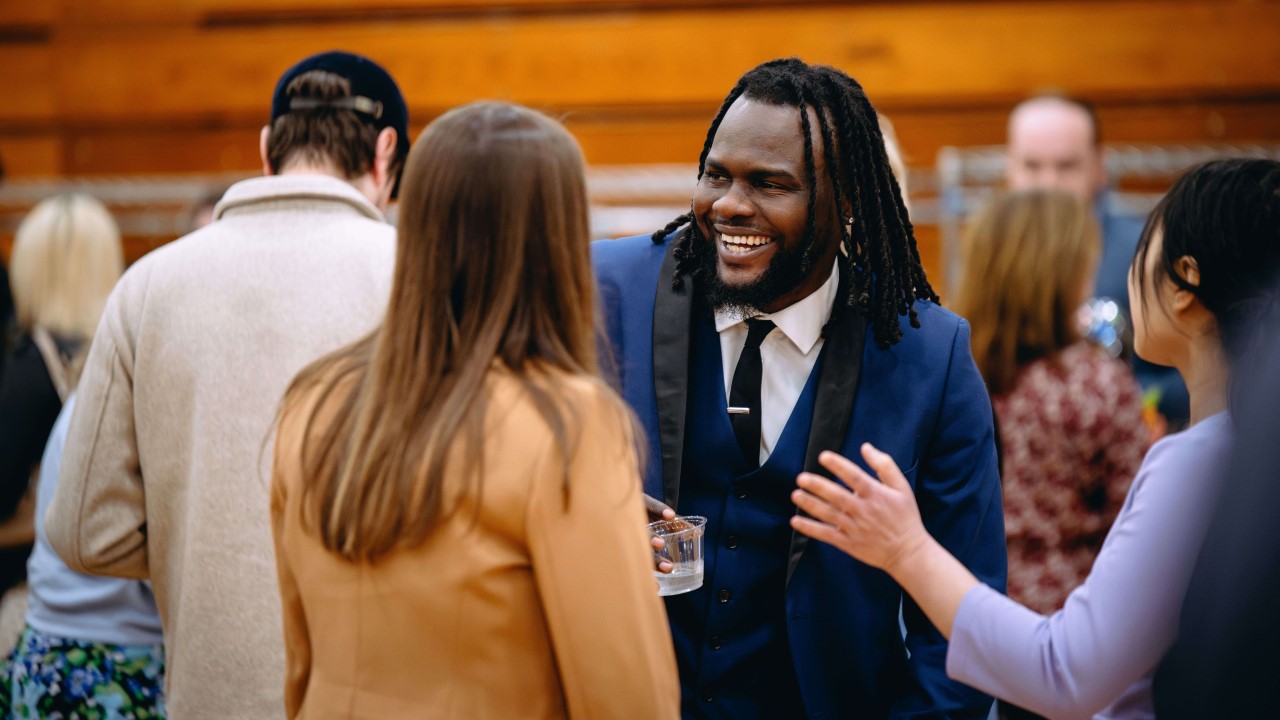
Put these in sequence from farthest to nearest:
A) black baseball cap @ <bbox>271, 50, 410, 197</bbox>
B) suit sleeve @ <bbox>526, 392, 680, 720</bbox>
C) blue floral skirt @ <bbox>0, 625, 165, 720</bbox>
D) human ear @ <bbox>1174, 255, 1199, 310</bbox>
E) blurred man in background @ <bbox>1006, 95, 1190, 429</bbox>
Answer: blurred man in background @ <bbox>1006, 95, 1190, 429</bbox> < blue floral skirt @ <bbox>0, 625, 165, 720</bbox> < black baseball cap @ <bbox>271, 50, 410, 197</bbox> < human ear @ <bbox>1174, 255, 1199, 310</bbox> < suit sleeve @ <bbox>526, 392, 680, 720</bbox>

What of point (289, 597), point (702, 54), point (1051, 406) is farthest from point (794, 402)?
point (702, 54)

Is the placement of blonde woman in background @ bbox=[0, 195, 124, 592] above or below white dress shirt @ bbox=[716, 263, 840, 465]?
below

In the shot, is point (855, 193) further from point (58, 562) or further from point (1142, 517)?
point (58, 562)

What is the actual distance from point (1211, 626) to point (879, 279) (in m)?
0.83

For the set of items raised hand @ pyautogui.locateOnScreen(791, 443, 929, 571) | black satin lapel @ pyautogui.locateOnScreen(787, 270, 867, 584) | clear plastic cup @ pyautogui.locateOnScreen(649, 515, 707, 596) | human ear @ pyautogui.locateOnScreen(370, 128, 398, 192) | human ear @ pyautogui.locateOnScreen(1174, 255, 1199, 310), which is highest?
human ear @ pyautogui.locateOnScreen(370, 128, 398, 192)

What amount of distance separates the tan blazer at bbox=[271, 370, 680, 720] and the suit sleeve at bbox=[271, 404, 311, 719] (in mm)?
68

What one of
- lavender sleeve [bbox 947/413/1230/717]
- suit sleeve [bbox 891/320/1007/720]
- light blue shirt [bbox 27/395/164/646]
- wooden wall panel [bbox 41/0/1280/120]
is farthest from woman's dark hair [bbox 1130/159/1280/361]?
wooden wall panel [bbox 41/0/1280/120]

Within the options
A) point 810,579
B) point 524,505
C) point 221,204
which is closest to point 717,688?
point 810,579

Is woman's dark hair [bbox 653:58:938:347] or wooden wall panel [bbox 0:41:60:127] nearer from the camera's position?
woman's dark hair [bbox 653:58:938:347]

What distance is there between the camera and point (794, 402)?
6.00 ft

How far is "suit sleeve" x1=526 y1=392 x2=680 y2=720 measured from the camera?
4.20 ft

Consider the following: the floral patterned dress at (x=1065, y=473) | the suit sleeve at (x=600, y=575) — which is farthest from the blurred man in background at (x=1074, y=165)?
the suit sleeve at (x=600, y=575)

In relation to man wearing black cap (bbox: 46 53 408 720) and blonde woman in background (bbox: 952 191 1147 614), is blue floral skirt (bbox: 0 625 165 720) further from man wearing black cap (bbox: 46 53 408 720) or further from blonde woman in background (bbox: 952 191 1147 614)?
blonde woman in background (bbox: 952 191 1147 614)

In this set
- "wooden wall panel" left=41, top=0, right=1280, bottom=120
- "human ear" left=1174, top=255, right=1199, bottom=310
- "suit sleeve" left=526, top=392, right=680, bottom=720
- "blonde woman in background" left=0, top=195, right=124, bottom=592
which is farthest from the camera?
"wooden wall panel" left=41, top=0, right=1280, bottom=120
